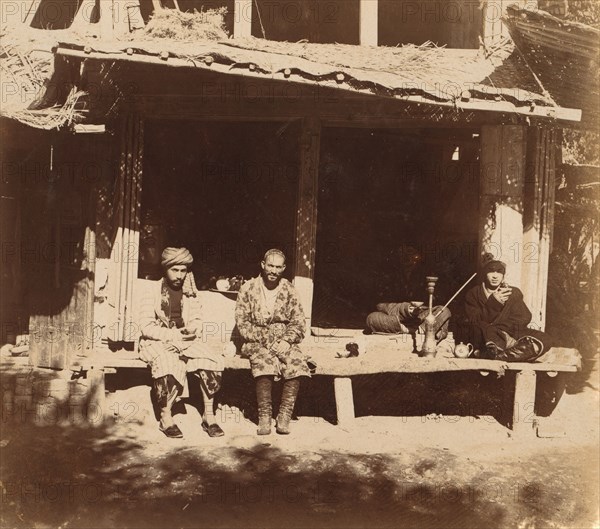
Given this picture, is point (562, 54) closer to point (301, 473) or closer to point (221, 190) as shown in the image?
point (301, 473)

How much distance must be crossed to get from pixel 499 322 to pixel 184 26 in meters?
4.97

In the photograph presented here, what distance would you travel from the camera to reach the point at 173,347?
607cm

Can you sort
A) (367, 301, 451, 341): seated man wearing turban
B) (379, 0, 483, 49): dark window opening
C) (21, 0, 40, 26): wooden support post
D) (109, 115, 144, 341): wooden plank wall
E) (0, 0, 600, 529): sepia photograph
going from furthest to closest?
(21, 0, 40, 26): wooden support post → (379, 0, 483, 49): dark window opening → (367, 301, 451, 341): seated man wearing turban → (109, 115, 144, 341): wooden plank wall → (0, 0, 600, 529): sepia photograph

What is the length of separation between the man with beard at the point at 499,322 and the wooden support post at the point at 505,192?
1.38ft

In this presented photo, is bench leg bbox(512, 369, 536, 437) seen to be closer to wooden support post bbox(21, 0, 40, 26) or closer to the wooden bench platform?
the wooden bench platform

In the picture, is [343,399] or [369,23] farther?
[369,23]

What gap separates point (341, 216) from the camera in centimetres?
1138

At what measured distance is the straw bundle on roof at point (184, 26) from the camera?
7.21m

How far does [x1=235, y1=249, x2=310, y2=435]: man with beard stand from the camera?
6.05 meters

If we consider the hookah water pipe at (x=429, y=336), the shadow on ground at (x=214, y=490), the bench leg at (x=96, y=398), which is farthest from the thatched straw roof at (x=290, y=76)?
the shadow on ground at (x=214, y=490)

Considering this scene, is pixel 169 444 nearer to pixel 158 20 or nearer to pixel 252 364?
pixel 252 364

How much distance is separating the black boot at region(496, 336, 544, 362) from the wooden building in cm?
100

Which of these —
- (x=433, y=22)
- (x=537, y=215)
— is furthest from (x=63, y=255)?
(x=433, y=22)

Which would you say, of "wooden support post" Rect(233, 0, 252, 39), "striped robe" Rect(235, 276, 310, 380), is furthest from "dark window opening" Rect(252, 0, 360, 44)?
"striped robe" Rect(235, 276, 310, 380)
